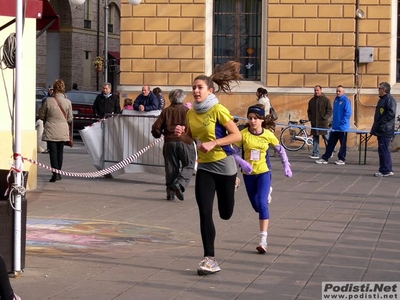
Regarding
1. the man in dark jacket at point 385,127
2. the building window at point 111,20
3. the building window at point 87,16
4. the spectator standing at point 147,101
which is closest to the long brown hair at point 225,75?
the man in dark jacket at point 385,127

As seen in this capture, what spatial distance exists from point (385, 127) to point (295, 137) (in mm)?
6605

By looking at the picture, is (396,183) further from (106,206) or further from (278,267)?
(278,267)

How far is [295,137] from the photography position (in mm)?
24594

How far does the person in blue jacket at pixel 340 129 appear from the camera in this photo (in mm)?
20812

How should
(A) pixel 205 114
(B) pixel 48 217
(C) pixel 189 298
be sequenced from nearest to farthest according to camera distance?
(C) pixel 189 298, (A) pixel 205 114, (B) pixel 48 217

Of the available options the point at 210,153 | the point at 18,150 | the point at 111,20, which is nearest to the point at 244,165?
the point at 210,153

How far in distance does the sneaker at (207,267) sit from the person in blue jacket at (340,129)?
42.3ft

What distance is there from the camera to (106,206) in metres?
12.9

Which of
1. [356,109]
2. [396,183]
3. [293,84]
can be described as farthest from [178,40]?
[396,183]

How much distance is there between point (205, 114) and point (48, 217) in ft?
12.9

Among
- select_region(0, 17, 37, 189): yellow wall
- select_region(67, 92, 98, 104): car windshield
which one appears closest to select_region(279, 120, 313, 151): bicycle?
select_region(67, 92, 98, 104): car windshield

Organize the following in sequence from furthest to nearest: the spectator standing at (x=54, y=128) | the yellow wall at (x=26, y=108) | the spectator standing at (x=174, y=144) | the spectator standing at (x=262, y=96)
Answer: the spectator standing at (x=262, y=96), the spectator standing at (x=54, y=128), the spectator standing at (x=174, y=144), the yellow wall at (x=26, y=108)

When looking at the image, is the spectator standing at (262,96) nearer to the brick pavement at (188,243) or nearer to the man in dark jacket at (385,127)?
the man in dark jacket at (385,127)

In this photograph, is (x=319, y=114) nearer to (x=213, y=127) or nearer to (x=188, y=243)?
(x=188, y=243)
